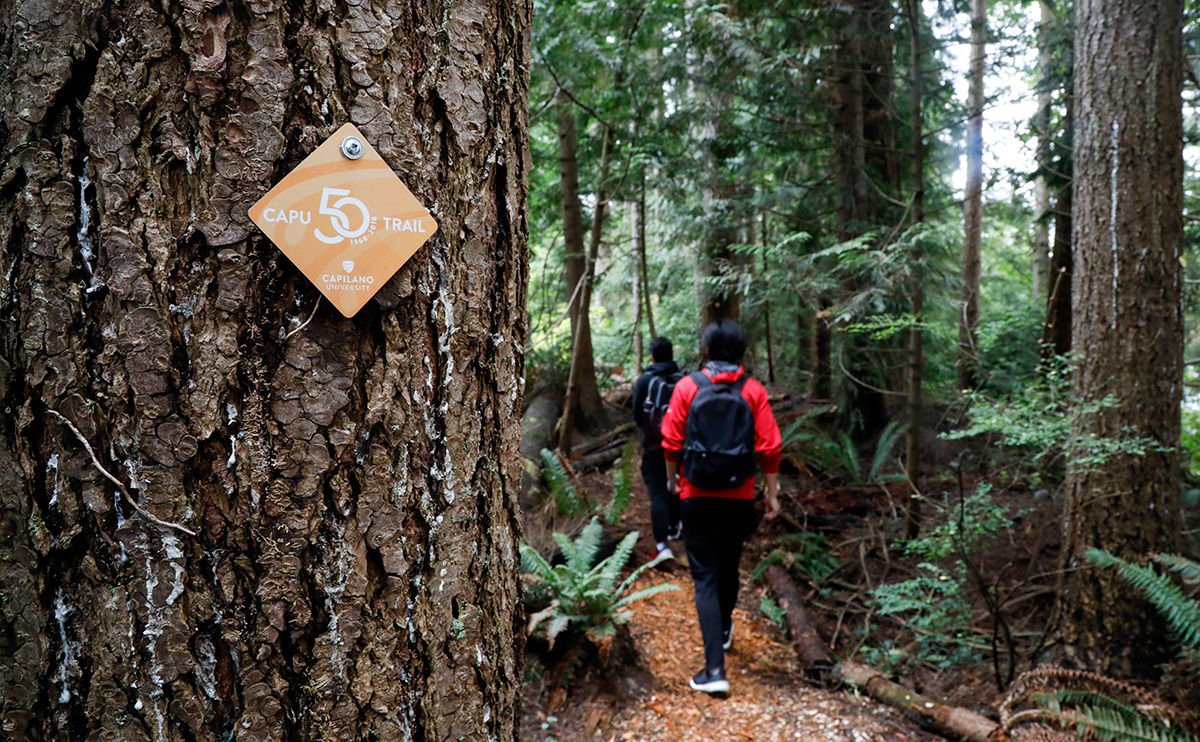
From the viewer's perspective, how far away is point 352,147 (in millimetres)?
1029

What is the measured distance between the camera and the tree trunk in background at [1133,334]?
397 centimetres

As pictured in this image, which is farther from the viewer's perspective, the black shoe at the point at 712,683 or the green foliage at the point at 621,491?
the green foliage at the point at 621,491

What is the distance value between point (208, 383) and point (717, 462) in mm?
3291

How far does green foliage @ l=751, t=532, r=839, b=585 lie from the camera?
19.8ft

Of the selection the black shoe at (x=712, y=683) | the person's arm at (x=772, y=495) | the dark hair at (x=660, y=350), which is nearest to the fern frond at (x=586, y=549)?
the black shoe at (x=712, y=683)

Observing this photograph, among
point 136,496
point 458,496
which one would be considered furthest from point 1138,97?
point 136,496

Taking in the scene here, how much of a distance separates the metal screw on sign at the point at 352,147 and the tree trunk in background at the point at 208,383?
0.12ft

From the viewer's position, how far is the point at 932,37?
8.66 metres

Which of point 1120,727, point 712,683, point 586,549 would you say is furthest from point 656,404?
point 1120,727

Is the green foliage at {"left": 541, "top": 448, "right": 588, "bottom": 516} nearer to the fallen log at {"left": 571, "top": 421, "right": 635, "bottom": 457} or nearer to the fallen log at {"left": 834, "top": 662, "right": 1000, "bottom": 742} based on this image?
the fallen log at {"left": 571, "top": 421, "right": 635, "bottom": 457}

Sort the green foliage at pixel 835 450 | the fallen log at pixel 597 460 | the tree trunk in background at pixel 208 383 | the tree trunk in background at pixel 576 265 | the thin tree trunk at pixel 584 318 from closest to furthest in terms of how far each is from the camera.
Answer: the tree trunk in background at pixel 208 383
the green foliage at pixel 835 450
the thin tree trunk at pixel 584 318
the tree trunk in background at pixel 576 265
the fallen log at pixel 597 460

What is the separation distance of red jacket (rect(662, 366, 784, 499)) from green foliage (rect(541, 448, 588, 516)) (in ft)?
8.46

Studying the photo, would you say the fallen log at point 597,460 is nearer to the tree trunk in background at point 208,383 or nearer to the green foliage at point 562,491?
A: the green foliage at point 562,491

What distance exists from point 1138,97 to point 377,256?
497 cm
